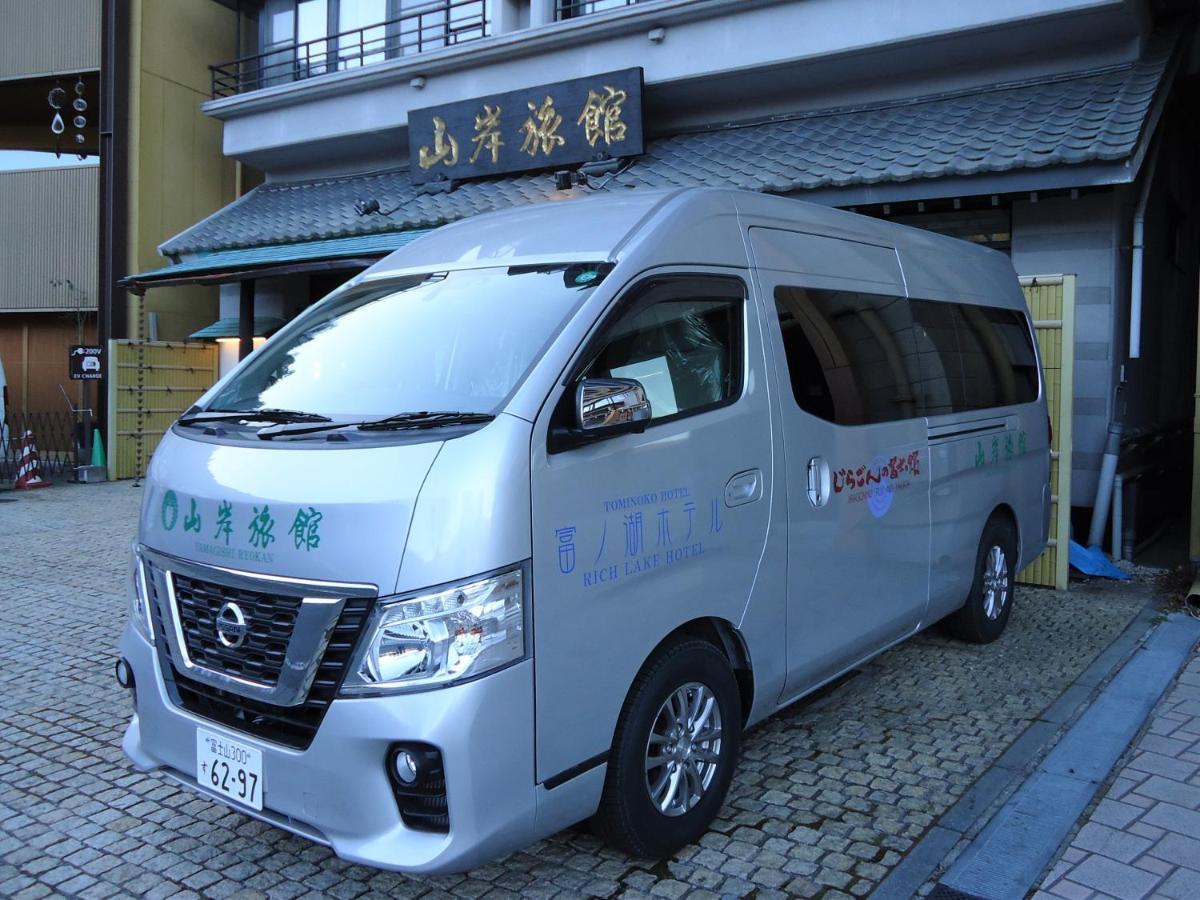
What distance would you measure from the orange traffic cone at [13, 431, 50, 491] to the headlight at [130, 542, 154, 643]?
12660mm

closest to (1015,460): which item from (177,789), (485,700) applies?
(485,700)

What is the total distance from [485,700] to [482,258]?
6.16ft

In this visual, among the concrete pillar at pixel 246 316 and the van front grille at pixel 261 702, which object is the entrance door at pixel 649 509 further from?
the concrete pillar at pixel 246 316

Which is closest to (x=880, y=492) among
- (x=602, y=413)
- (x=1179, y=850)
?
(x=1179, y=850)

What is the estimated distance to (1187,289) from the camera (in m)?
12.8

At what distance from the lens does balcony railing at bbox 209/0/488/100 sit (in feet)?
47.4

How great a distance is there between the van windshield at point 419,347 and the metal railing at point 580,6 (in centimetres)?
1027

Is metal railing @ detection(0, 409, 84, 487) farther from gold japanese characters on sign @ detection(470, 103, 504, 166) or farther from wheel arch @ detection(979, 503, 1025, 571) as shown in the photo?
wheel arch @ detection(979, 503, 1025, 571)

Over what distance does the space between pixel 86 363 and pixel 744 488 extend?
1473 centimetres

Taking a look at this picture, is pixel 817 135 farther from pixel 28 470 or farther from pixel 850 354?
pixel 28 470

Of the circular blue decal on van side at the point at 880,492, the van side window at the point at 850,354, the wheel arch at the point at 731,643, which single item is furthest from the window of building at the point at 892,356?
the wheel arch at the point at 731,643

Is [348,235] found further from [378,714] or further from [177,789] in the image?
[378,714]

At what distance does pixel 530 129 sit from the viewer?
12.6m

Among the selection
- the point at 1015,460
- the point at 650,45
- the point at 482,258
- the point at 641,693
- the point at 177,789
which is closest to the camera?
the point at 641,693
